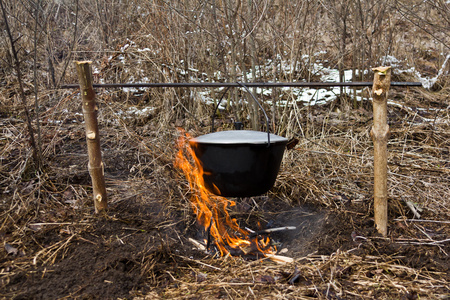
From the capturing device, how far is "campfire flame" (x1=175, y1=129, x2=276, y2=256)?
3.12 meters

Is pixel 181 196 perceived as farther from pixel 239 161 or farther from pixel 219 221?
pixel 239 161

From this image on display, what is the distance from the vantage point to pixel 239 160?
2576 mm

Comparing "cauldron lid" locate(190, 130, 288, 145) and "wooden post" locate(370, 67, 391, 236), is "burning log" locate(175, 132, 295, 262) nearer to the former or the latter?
"cauldron lid" locate(190, 130, 288, 145)

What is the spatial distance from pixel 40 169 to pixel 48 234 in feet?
4.08

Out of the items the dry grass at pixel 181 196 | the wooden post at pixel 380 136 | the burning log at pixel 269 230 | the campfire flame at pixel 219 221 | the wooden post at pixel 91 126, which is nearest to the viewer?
the dry grass at pixel 181 196

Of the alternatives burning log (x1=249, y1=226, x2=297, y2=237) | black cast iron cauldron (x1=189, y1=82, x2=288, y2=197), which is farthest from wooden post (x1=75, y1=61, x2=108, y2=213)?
burning log (x1=249, y1=226, x2=297, y2=237)

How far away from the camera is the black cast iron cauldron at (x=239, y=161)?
2546mm

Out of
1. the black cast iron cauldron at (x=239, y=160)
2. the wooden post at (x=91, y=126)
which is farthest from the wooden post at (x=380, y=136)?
the wooden post at (x=91, y=126)

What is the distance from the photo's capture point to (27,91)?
6.57m

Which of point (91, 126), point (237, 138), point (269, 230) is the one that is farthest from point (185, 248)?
point (91, 126)

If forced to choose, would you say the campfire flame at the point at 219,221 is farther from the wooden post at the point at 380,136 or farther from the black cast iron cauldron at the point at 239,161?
the wooden post at the point at 380,136

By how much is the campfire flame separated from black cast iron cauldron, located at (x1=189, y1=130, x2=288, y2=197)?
0.15 metres

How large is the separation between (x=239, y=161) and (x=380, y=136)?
3.65 feet

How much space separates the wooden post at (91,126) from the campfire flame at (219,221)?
784mm
